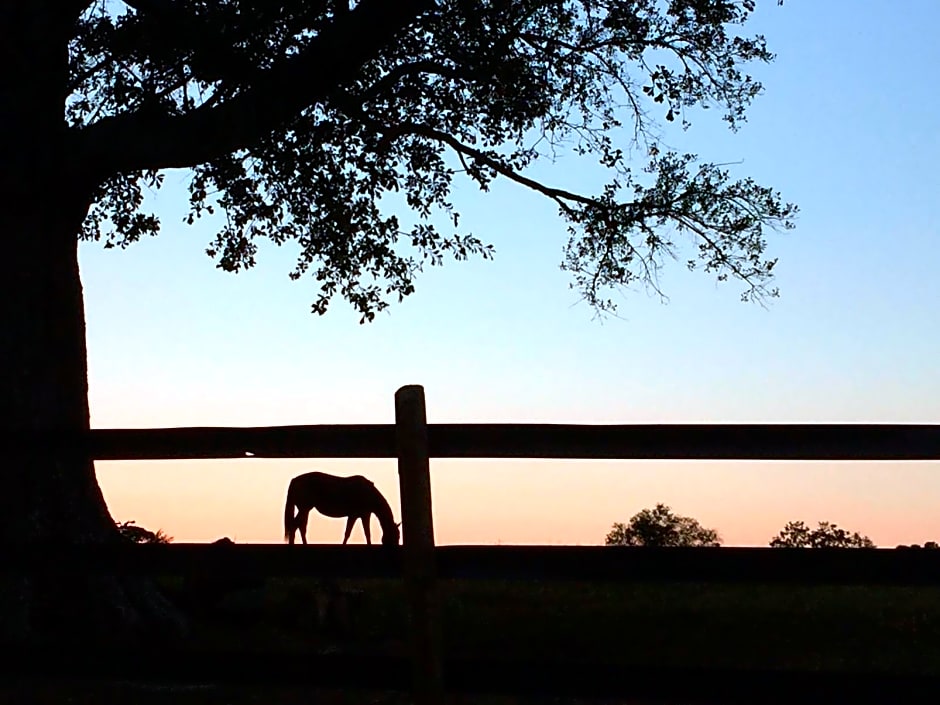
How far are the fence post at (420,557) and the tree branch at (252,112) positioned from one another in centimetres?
566

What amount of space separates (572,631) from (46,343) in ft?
20.7

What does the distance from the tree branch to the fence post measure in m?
Answer: 5.66

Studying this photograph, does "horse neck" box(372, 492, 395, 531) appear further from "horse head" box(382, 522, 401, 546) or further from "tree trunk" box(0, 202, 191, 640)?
"tree trunk" box(0, 202, 191, 640)

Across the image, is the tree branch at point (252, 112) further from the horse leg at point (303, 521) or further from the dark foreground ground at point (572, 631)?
the horse leg at point (303, 521)

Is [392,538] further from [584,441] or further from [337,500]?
[337,500]

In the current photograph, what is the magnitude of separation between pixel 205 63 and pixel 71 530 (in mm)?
5302

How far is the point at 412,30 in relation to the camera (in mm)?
16422

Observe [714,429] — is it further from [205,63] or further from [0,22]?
[0,22]

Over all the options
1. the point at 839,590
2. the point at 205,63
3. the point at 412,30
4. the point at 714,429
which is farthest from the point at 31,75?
the point at 839,590

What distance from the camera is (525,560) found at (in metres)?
7.21

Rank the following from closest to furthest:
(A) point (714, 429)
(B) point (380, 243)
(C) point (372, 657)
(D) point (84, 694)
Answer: (A) point (714, 429)
(C) point (372, 657)
(D) point (84, 694)
(B) point (380, 243)

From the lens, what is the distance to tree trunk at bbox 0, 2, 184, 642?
42.0ft

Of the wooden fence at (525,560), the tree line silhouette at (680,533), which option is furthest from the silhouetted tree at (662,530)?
the wooden fence at (525,560)

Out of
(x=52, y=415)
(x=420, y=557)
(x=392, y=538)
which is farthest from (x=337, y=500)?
(x=420, y=557)
